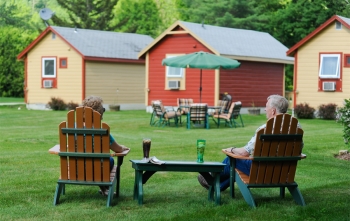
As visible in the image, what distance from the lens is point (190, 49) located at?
2692cm

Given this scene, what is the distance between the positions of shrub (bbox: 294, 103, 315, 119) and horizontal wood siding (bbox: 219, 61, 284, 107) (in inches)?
121

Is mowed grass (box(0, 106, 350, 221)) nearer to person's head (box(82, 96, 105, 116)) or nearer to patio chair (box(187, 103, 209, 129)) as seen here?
person's head (box(82, 96, 105, 116))

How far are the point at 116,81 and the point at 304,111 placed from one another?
1002 centimetres

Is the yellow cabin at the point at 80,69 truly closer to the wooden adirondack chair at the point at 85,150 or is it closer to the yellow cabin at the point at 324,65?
the yellow cabin at the point at 324,65

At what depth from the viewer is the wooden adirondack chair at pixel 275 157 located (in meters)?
7.09

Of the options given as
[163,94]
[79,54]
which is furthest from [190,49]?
[79,54]

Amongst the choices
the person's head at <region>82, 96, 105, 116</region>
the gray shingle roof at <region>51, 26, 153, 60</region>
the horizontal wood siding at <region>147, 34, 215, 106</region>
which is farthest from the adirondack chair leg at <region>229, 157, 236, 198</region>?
the gray shingle roof at <region>51, 26, 153, 60</region>

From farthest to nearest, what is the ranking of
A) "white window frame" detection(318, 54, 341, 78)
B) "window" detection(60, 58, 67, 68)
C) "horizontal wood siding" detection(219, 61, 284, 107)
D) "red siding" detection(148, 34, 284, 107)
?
"window" detection(60, 58, 67, 68)
"horizontal wood siding" detection(219, 61, 284, 107)
"red siding" detection(148, 34, 284, 107)
"white window frame" detection(318, 54, 341, 78)

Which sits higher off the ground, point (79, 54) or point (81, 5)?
point (81, 5)

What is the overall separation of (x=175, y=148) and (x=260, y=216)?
699 cm

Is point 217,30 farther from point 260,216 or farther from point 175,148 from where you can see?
point 260,216

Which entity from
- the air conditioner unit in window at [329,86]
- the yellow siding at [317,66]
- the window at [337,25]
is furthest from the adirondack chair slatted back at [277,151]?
the window at [337,25]

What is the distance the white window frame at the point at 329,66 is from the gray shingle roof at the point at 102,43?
10.1m

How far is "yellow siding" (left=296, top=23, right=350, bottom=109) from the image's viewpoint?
2431 cm
